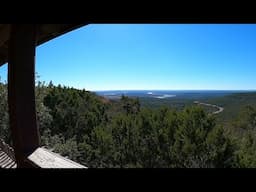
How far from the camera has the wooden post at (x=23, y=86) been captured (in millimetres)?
2586

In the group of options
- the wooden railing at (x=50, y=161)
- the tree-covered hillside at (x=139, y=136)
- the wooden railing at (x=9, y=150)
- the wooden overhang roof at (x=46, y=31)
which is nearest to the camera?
the wooden railing at (x=50, y=161)

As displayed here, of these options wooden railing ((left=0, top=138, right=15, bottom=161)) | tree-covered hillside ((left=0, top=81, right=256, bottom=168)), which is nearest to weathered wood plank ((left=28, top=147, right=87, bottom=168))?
wooden railing ((left=0, top=138, right=15, bottom=161))

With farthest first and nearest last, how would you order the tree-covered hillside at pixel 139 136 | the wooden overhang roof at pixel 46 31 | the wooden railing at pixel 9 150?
the tree-covered hillside at pixel 139 136 < the wooden railing at pixel 9 150 < the wooden overhang roof at pixel 46 31

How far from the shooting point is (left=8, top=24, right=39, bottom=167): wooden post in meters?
2.59

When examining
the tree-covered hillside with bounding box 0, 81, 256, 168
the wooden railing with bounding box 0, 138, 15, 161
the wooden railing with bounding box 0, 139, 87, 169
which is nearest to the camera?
the wooden railing with bounding box 0, 139, 87, 169

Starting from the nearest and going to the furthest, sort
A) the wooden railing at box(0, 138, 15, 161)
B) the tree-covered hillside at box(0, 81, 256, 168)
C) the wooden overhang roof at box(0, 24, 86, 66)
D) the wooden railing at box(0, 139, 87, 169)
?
the wooden railing at box(0, 139, 87, 169) < the wooden overhang roof at box(0, 24, 86, 66) < the wooden railing at box(0, 138, 15, 161) < the tree-covered hillside at box(0, 81, 256, 168)

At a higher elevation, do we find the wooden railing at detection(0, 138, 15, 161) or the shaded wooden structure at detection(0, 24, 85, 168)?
the shaded wooden structure at detection(0, 24, 85, 168)

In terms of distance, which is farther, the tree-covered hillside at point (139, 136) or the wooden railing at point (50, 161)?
the tree-covered hillside at point (139, 136)

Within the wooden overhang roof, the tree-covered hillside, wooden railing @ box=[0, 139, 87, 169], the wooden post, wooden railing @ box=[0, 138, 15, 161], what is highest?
the wooden overhang roof

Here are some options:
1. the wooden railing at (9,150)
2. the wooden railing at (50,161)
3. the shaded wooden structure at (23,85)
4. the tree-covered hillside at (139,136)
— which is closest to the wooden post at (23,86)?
the shaded wooden structure at (23,85)

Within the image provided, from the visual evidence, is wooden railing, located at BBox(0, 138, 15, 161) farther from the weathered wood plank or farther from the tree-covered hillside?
the tree-covered hillside

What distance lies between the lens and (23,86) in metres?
2.62

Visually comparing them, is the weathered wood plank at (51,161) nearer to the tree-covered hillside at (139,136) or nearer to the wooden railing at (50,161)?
the wooden railing at (50,161)
